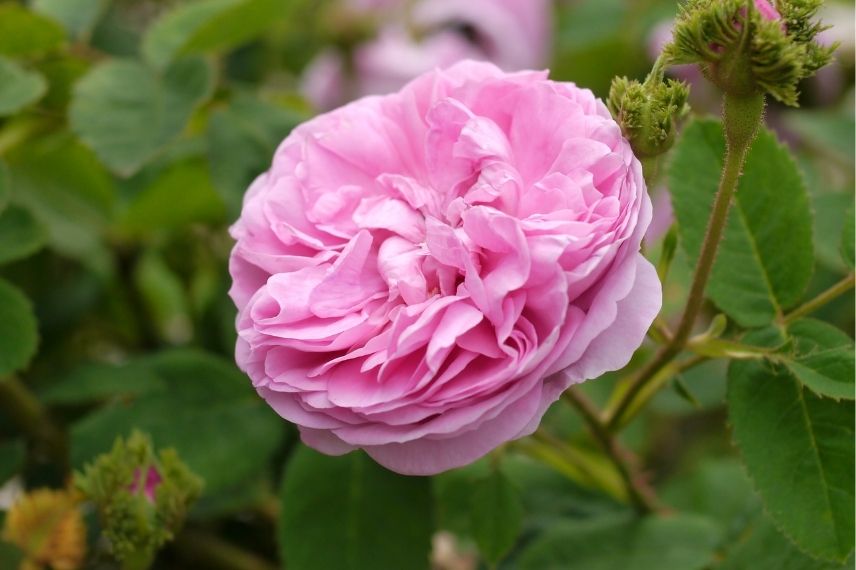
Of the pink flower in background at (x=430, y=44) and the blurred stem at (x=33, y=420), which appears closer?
the blurred stem at (x=33, y=420)

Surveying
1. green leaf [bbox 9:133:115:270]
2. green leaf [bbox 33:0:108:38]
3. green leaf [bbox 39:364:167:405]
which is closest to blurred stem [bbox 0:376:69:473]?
green leaf [bbox 39:364:167:405]

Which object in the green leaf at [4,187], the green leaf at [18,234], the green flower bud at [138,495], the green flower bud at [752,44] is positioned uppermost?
the green flower bud at [752,44]

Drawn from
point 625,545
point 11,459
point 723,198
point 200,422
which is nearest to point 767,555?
point 625,545

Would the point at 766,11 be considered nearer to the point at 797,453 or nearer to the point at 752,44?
the point at 752,44

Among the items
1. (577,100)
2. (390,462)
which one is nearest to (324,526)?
(390,462)

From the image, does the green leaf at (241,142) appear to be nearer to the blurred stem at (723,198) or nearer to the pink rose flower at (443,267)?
the pink rose flower at (443,267)

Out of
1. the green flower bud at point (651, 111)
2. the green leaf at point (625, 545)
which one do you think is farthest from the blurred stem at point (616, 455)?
the green flower bud at point (651, 111)

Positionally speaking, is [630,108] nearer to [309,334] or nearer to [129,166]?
[309,334]
